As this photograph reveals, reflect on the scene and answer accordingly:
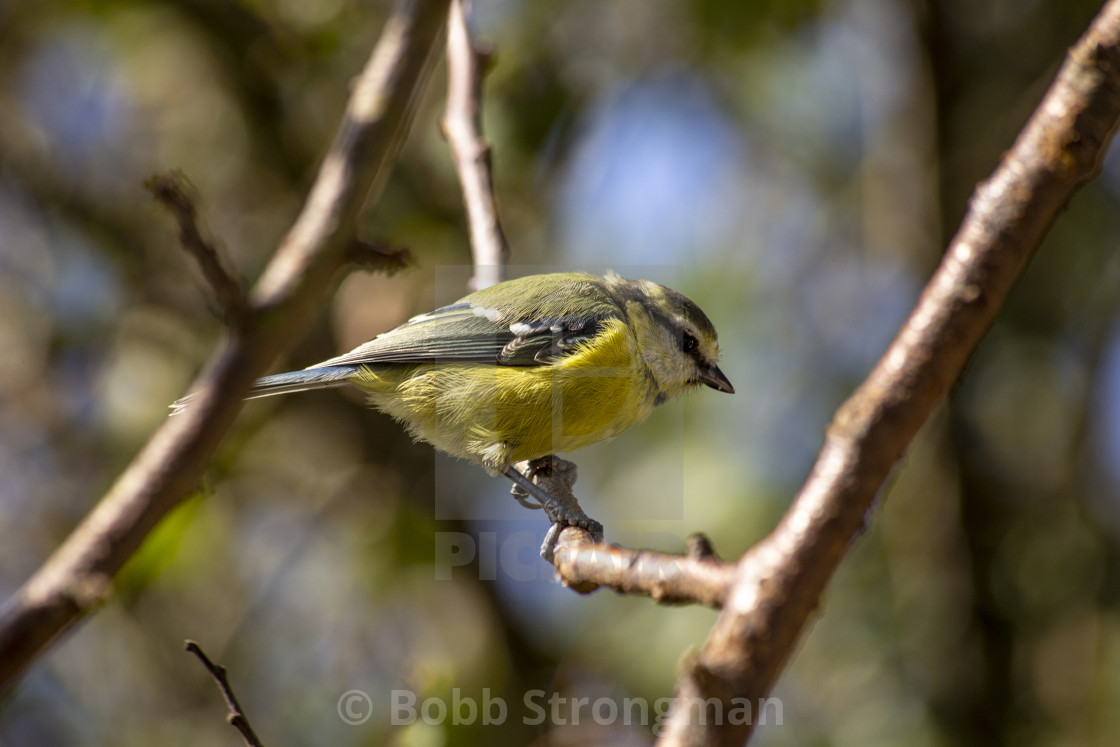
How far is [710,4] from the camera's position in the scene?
4.30 meters

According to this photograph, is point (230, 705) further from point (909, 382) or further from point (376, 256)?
point (909, 382)

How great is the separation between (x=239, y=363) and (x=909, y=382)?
601 mm

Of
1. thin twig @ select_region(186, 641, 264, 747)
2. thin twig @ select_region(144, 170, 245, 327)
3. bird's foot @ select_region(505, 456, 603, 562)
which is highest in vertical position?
bird's foot @ select_region(505, 456, 603, 562)

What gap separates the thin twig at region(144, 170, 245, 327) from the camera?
87 cm

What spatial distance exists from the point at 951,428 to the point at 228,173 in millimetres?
4238

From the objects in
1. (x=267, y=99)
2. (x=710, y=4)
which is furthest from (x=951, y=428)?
(x=267, y=99)

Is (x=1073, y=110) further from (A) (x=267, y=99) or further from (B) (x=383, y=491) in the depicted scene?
(A) (x=267, y=99)

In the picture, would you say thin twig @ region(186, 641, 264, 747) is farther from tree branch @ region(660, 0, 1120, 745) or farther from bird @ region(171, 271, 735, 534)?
bird @ region(171, 271, 735, 534)

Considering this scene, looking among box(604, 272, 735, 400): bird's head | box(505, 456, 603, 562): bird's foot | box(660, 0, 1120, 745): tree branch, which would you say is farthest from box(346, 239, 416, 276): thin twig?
box(604, 272, 735, 400): bird's head

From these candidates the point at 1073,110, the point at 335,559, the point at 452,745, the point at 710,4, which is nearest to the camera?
the point at 1073,110

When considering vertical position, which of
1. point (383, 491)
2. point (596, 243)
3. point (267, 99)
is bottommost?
point (383, 491)

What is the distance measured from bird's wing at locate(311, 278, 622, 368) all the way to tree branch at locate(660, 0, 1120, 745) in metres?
2.04

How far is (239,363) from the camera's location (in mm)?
804

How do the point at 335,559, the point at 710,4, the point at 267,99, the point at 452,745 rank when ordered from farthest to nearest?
the point at 267,99 < the point at 335,559 < the point at 710,4 < the point at 452,745
